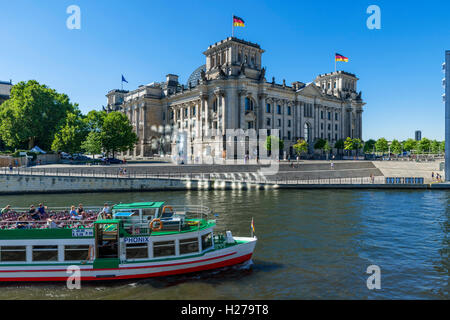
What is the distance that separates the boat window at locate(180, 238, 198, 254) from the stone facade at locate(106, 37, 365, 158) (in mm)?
63383

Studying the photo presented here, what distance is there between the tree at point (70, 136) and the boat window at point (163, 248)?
56.5 meters

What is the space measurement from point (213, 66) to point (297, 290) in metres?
83.2

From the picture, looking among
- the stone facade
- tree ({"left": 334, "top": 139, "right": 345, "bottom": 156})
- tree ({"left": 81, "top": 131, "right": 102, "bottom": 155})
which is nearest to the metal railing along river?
tree ({"left": 81, "top": 131, "right": 102, "bottom": 155})

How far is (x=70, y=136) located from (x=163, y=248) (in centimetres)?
5685

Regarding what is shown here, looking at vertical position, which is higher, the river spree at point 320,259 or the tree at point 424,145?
the tree at point 424,145

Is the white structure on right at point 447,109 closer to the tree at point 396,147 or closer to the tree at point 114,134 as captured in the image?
the tree at point 114,134

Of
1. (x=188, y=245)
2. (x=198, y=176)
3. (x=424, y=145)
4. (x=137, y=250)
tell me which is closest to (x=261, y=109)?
(x=198, y=176)

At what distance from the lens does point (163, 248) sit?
1445cm

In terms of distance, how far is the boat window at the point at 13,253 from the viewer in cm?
1391

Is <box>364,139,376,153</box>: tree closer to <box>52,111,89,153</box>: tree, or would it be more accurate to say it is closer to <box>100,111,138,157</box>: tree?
<box>100,111,138,157</box>: tree

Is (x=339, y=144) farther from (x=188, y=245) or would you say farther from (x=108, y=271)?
(x=108, y=271)

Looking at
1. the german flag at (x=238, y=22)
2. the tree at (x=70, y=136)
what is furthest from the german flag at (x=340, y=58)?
the tree at (x=70, y=136)
